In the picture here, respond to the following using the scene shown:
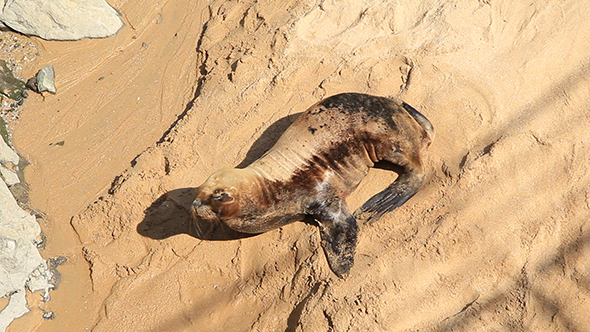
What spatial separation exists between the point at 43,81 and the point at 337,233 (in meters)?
5.18

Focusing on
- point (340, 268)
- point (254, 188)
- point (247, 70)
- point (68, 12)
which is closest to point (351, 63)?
point (247, 70)

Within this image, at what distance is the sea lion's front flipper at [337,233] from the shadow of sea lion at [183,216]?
0.86 m

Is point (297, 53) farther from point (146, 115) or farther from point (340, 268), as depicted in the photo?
point (340, 268)

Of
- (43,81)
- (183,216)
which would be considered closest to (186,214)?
(183,216)

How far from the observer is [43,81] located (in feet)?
23.7

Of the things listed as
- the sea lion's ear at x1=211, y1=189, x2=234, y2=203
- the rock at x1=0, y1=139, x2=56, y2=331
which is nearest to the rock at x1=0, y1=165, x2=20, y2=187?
the rock at x1=0, y1=139, x2=56, y2=331

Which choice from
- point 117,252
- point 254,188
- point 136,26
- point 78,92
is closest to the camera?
point 254,188

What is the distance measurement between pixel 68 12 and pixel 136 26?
39.7 inches

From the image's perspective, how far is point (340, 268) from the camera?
438 centimetres

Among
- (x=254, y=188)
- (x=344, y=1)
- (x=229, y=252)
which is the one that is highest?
(x=344, y=1)

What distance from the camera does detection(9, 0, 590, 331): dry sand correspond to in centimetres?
418

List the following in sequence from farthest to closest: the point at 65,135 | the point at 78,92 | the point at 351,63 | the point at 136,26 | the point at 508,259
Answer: the point at 136,26
the point at 78,92
the point at 65,135
the point at 351,63
the point at 508,259

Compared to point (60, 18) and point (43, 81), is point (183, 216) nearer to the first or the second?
point (43, 81)

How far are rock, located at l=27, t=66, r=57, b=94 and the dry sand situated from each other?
0.18 metres
